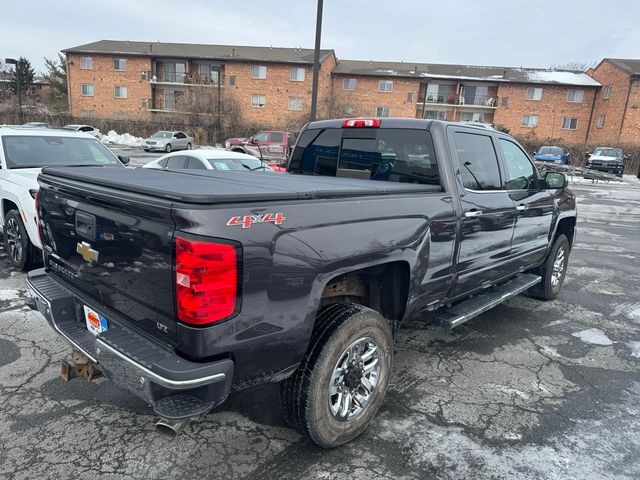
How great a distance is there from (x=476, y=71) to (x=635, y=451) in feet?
172

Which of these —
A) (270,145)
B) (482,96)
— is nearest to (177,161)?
(270,145)

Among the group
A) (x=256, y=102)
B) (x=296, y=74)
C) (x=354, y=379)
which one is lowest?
(x=354, y=379)

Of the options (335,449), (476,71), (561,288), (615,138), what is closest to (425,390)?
(335,449)

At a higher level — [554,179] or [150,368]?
[554,179]

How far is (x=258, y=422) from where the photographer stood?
2969 mm

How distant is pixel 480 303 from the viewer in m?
4.00

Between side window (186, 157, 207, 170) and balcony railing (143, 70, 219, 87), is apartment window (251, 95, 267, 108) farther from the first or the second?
side window (186, 157, 207, 170)

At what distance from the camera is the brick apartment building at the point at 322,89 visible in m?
44.1

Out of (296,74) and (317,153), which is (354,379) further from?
(296,74)

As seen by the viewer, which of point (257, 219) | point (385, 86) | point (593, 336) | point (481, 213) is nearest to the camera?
point (257, 219)

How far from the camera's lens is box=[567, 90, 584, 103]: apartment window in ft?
146

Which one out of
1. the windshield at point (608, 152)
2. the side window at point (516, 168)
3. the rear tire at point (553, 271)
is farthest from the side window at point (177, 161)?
the windshield at point (608, 152)

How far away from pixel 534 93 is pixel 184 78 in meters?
36.2

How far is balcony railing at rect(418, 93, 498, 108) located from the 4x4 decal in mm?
48208
